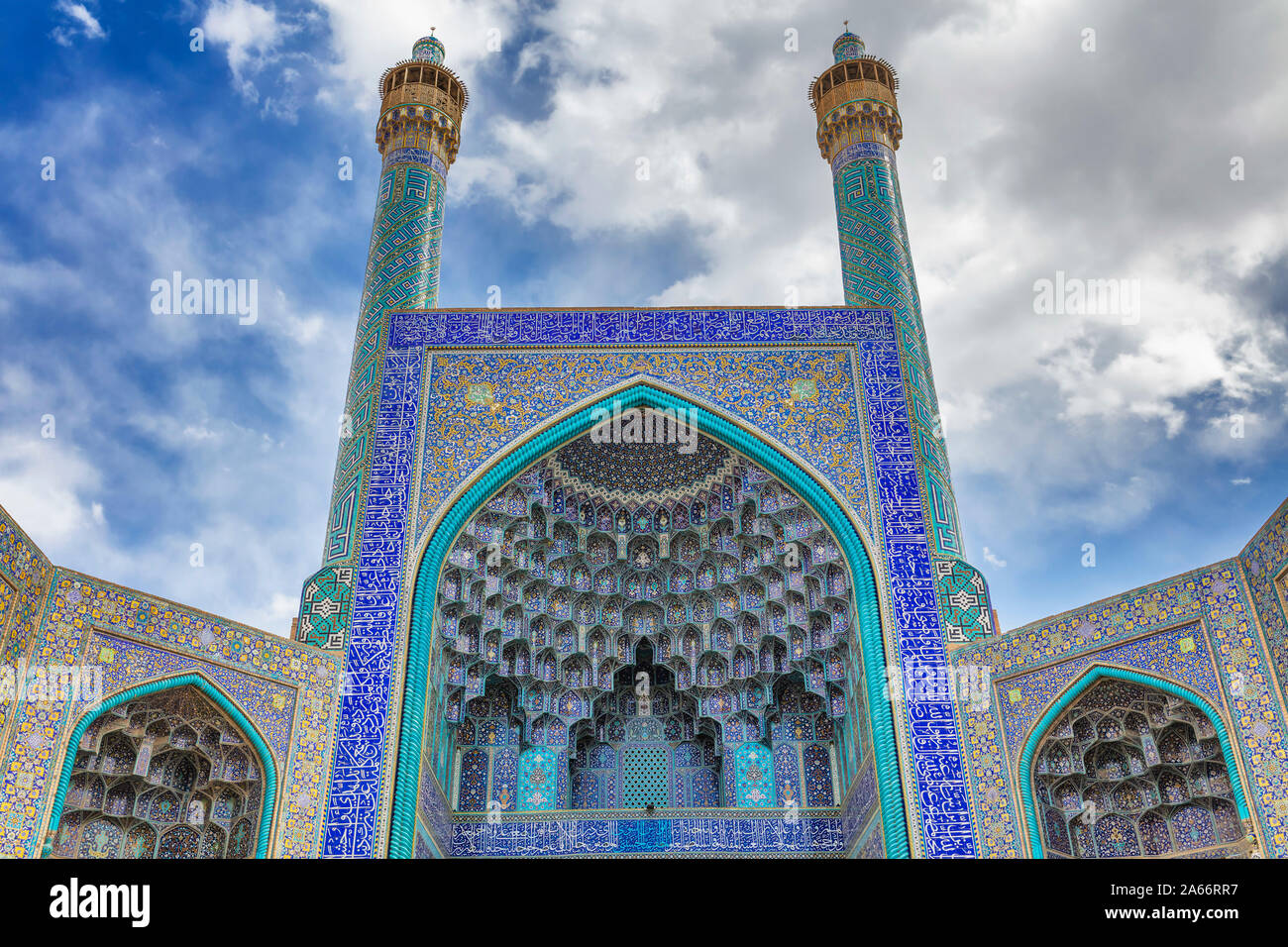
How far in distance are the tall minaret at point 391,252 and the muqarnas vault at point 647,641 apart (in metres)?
0.04

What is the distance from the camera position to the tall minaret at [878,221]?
30.8ft

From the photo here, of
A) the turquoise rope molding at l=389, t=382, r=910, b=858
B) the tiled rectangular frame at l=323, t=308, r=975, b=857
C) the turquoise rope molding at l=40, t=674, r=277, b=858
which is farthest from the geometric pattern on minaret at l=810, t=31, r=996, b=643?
the turquoise rope molding at l=40, t=674, r=277, b=858

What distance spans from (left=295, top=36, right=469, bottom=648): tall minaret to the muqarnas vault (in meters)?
0.04

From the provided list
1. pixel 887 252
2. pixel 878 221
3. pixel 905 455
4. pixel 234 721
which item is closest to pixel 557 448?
pixel 905 455

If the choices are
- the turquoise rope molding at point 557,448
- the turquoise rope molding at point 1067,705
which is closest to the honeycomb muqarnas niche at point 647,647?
the turquoise rope molding at point 557,448

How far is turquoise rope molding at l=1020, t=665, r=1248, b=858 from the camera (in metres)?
6.82

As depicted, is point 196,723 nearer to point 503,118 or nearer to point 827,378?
point 827,378

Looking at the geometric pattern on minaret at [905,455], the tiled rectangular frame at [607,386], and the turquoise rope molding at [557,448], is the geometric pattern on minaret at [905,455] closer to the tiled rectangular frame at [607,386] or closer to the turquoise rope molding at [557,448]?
the tiled rectangular frame at [607,386]

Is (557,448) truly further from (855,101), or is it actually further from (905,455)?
(855,101)

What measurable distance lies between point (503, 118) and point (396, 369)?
13.1ft

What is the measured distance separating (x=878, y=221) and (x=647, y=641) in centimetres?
450

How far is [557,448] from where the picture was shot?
962 cm

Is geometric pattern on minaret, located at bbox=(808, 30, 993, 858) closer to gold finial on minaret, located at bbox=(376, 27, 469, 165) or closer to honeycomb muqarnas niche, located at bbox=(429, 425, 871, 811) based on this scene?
honeycomb muqarnas niche, located at bbox=(429, 425, 871, 811)
